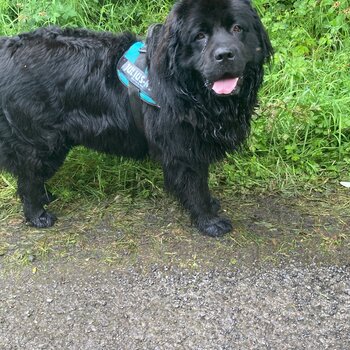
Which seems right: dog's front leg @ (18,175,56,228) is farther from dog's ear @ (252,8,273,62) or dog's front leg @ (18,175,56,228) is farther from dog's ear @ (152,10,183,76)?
dog's ear @ (252,8,273,62)

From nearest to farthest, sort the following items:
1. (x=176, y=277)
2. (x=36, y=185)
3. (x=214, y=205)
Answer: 1. (x=176, y=277)
2. (x=36, y=185)
3. (x=214, y=205)

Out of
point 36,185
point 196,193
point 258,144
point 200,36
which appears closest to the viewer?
point 200,36

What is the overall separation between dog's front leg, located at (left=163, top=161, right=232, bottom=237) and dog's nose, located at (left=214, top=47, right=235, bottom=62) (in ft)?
2.44

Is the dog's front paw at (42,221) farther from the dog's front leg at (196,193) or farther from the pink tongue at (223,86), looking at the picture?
the pink tongue at (223,86)

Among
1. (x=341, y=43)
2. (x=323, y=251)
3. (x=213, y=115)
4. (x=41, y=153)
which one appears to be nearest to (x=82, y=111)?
(x=41, y=153)

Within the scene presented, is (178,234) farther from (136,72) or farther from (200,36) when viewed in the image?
(200,36)

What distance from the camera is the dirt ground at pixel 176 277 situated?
232 centimetres

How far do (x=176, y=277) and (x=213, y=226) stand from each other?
475 millimetres

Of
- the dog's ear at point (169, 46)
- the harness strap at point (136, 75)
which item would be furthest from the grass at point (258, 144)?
the dog's ear at point (169, 46)

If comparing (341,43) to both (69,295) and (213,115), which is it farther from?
(69,295)

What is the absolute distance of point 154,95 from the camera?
264 centimetres

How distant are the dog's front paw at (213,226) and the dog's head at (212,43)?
0.89 m

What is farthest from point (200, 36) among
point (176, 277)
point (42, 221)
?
point (42, 221)

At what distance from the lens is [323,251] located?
9.32 ft
